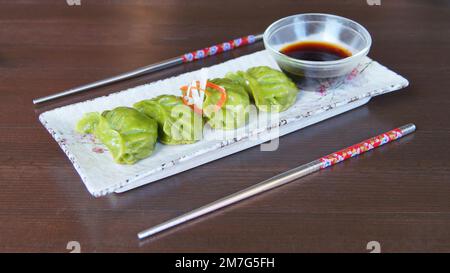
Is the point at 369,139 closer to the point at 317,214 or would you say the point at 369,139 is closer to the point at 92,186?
the point at 317,214

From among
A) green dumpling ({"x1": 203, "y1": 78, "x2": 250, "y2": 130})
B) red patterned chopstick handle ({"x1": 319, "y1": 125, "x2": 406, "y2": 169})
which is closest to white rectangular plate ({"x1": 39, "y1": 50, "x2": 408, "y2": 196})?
green dumpling ({"x1": 203, "y1": 78, "x2": 250, "y2": 130})

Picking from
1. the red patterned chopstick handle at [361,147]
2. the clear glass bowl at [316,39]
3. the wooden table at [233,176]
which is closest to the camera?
the wooden table at [233,176]

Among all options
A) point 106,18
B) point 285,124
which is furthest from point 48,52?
point 285,124

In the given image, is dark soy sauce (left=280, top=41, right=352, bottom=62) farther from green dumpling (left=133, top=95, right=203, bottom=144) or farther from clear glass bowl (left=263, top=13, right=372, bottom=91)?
green dumpling (left=133, top=95, right=203, bottom=144)

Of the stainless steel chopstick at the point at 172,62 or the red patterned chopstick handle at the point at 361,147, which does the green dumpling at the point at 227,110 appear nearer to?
the red patterned chopstick handle at the point at 361,147

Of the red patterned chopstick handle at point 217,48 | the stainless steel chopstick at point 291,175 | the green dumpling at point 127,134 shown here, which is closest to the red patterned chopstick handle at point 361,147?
the stainless steel chopstick at point 291,175

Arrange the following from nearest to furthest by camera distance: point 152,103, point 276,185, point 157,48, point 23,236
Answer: point 23,236, point 276,185, point 152,103, point 157,48
